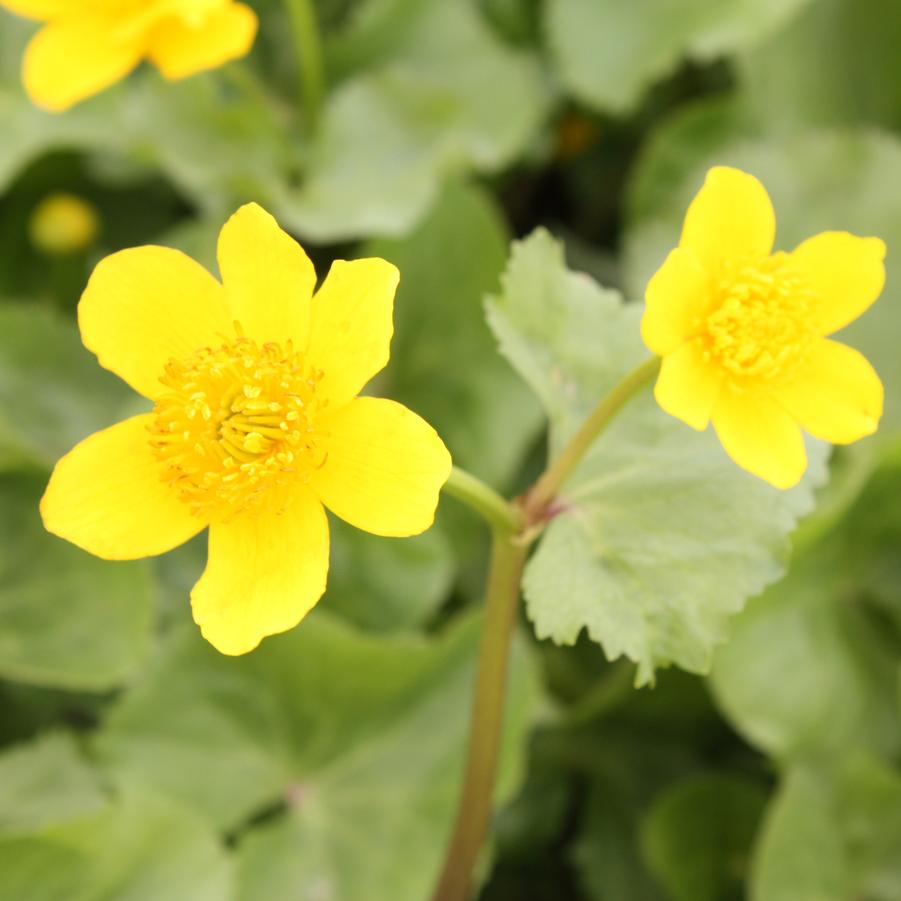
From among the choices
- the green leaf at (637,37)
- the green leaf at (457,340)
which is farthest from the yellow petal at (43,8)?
the green leaf at (637,37)

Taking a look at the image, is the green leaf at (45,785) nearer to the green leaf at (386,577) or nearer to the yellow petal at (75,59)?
the green leaf at (386,577)

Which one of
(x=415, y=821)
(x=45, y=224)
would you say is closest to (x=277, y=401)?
(x=415, y=821)

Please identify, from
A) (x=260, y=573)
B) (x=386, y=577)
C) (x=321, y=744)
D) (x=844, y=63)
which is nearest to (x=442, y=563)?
(x=386, y=577)

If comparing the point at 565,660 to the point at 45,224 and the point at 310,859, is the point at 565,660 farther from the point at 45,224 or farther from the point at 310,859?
the point at 45,224

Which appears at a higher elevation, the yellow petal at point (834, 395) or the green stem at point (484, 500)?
the yellow petal at point (834, 395)

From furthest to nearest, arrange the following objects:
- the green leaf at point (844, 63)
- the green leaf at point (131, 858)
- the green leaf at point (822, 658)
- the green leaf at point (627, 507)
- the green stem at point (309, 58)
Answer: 1. the green leaf at point (844, 63)
2. the green stem at point (309, 58)
3. the green leaf at point (822, 658)
4. the green leaf at point (131, 858)
5. the green leaf at point (627, 507)

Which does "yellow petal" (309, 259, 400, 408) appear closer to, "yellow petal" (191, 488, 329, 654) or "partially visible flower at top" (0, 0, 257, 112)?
"yellow petal" (191, 488, 329, 654)

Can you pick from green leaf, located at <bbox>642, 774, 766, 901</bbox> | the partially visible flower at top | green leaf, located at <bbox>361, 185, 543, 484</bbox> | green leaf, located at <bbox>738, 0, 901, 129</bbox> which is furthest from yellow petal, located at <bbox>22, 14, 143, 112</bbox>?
green leaf, located at <bbox>642, 774, 766, 901</bbox>

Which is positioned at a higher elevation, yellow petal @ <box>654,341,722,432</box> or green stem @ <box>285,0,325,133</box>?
yellow petal @ <box>654,341,722,432</box>
